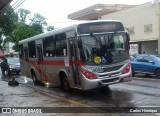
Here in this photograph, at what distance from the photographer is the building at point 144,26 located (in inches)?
1371

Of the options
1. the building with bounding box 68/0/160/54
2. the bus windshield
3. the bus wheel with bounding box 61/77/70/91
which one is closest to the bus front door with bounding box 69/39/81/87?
the bus windshield

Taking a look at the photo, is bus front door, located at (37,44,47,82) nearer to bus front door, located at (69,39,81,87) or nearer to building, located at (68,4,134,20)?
bus front door, located at (69,39,81,87)

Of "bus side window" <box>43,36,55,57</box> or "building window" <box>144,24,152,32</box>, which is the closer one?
"bus side window" <box>43,36,55,57</box>

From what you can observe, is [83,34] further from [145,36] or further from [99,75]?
[145,36]

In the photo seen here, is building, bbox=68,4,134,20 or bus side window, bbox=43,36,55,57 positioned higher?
building, bbox=68,4,134,20

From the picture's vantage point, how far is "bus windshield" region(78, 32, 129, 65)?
12.7m

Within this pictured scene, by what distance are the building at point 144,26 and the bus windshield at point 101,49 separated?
72.6 ft

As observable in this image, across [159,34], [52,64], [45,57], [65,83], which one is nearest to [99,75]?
[65,83]

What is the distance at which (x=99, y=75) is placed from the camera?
12664 millimetres

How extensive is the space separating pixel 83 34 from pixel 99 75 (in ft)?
5.37

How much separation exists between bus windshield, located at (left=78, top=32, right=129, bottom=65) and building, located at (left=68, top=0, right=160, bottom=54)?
872 inches

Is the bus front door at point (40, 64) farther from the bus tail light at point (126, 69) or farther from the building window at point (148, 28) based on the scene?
the building window at point (148, 28)

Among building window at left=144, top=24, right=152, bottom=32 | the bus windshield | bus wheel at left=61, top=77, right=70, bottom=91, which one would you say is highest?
building window at left=144, top=24, right=152, bottom=32

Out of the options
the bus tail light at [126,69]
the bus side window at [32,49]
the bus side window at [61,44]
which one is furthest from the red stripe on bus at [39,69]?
the bus tail light at [126,69]
